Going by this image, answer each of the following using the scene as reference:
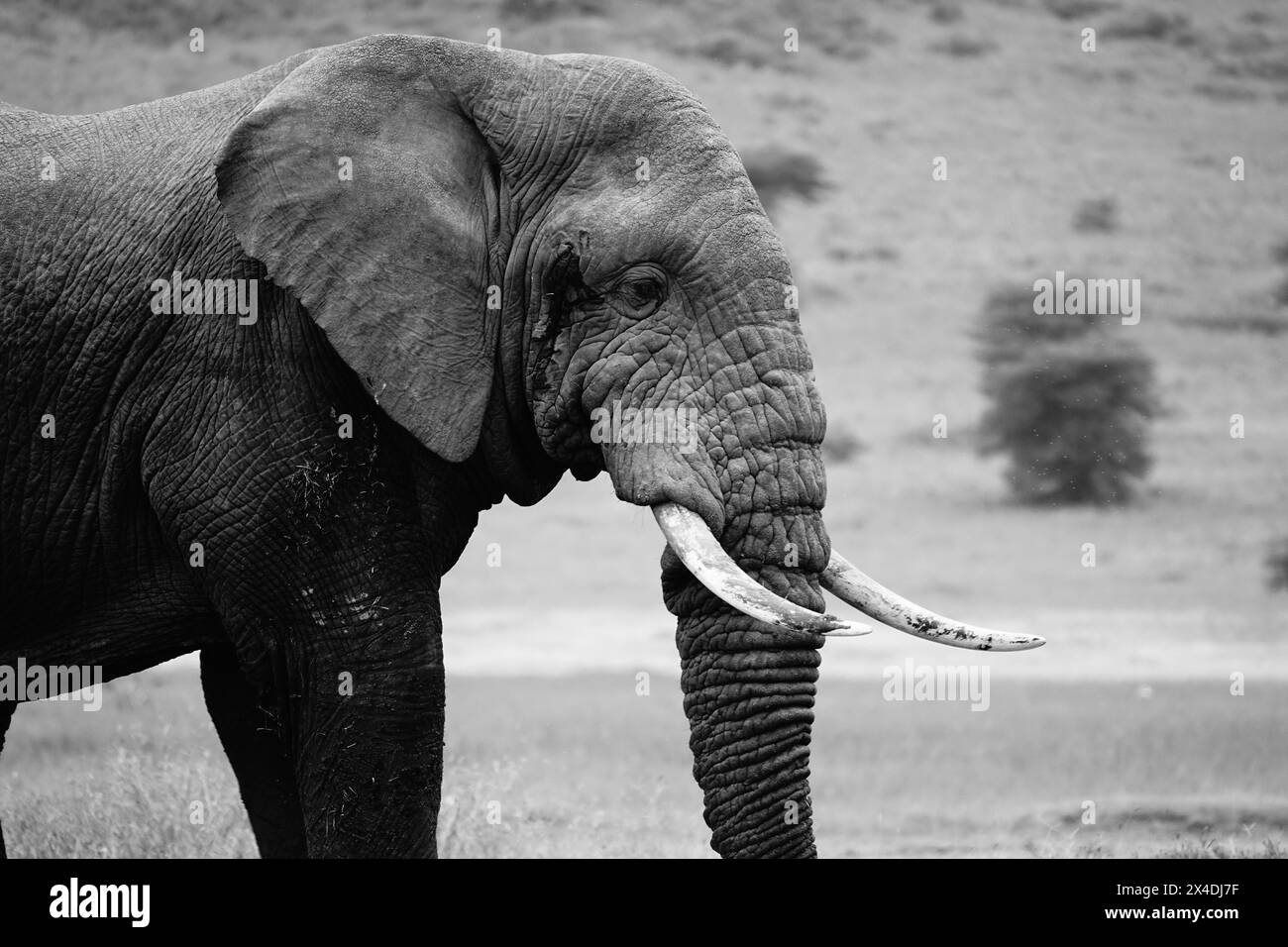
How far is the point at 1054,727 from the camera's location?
56.4ft

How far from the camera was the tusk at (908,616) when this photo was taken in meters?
5.11

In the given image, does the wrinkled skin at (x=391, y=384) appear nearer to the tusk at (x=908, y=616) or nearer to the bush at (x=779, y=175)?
the tusk at (x=908, y=616)

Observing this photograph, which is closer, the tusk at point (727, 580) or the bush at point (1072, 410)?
the tusk at point (727, 580)

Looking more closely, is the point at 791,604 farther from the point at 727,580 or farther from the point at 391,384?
the point at 391,384

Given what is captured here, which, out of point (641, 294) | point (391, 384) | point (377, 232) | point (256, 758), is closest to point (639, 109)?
point (641, 294)

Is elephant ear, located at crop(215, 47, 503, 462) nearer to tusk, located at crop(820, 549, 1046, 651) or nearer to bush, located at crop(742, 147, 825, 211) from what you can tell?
tusk, located at crop(820, 549, 1046, 651)

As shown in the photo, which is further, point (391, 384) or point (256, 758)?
point (256, 758)

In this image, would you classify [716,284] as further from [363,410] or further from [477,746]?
[477,746]

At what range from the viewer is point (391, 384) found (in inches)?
212

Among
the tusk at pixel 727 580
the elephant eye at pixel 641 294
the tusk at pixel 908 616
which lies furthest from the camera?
the elephant eye at pixel 641 294

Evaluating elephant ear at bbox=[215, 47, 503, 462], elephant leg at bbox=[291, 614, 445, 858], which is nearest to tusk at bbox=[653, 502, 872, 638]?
elephant ear at bbox=[215, 47, 503, 462]

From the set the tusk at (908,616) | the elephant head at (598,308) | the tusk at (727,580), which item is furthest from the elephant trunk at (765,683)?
the tusk at (908,616)

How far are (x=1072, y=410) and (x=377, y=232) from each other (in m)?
29.6
